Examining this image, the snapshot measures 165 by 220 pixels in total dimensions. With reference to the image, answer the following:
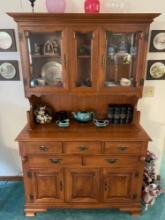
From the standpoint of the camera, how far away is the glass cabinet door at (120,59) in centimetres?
175

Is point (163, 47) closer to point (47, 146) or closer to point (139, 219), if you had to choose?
point (47, 146)

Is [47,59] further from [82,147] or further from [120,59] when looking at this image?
[82,147]

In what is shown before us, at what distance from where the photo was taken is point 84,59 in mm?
1804

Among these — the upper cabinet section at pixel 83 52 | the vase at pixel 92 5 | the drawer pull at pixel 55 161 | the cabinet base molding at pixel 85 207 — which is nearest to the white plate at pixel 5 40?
the upper cabinet section at pixel 83 52

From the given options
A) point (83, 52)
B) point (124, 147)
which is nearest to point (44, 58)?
point (83, 52)

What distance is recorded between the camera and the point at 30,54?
1.77 m

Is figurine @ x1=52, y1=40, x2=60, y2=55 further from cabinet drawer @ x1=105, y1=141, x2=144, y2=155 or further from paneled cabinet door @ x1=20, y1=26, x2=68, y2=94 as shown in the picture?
cabinet drawer @ x1=105, y1=141, x2=144, y2=155

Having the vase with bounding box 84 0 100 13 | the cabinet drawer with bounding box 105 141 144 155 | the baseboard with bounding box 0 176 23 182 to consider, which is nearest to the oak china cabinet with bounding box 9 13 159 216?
the cabinet drawer with bounding box 105 141 144 155

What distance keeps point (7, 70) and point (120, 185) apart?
1.66 metres

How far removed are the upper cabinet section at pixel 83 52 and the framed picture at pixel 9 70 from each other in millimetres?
384

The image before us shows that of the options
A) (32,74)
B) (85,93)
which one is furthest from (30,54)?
(85,93)

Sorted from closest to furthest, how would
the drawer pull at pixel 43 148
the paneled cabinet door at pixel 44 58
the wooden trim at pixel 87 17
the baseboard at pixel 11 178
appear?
1. the wooden trim at pixel 87 17
2. the paneled cabinet door at pixel 44 58
3. the drawer pull at pixel 43 148
4. the baseboard at pixel 11 178

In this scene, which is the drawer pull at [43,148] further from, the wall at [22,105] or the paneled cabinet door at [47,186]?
the wall at [22,105]

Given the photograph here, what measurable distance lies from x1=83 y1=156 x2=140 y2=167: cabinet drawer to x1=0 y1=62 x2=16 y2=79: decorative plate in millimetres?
1170
